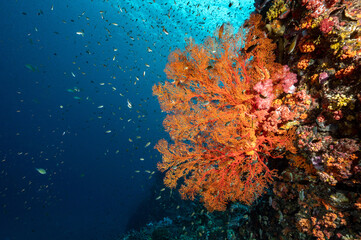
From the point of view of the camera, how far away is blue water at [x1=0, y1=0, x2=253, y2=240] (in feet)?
108

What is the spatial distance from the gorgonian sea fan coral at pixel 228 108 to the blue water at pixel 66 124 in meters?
22.8

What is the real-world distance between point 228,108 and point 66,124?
84829mm

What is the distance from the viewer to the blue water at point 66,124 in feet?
108

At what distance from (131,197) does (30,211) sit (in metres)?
24.5

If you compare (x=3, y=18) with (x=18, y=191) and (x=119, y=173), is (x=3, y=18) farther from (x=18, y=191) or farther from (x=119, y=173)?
(x=119, y=173)

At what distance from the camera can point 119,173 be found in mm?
61281

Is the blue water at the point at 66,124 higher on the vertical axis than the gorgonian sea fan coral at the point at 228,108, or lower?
higher

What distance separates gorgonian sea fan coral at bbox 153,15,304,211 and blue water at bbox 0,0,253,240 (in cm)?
2283

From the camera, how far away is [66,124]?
2844 inches

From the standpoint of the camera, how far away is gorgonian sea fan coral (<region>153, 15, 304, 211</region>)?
373 centimetres

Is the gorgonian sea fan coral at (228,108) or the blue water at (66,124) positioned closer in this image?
the gorgonian sea fan coral at (228,108)

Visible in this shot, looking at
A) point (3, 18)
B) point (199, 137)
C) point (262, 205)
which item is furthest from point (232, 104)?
point (3, 18)

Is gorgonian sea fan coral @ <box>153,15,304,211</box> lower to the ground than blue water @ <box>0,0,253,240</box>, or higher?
lower

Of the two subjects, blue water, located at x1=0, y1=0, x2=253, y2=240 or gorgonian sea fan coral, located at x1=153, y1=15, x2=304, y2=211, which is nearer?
gorgonian sea fan coral, located at x1=153, y1=15, x2=304, y2=211
